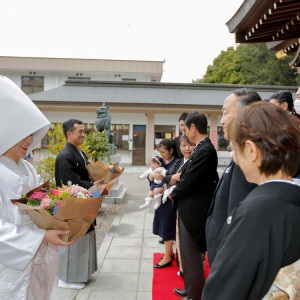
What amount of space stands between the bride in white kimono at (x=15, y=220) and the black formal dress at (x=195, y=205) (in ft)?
3.92

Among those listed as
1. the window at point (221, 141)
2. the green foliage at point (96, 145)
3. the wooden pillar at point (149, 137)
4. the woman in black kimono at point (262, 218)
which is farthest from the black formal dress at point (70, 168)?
the window at point (221, 141)

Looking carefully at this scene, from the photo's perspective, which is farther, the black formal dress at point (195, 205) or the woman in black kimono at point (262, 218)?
the black formal dress at point (195, 205)

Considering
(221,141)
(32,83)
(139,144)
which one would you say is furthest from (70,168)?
(32,83)

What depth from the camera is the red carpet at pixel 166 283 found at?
2732 millimetres

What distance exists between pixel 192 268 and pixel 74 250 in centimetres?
127

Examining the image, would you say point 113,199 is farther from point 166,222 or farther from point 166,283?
point 166,283

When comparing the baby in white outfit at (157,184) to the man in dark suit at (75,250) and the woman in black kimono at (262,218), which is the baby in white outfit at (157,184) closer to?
the man in dark suit at (75,250)

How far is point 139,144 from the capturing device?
16891 millimetres

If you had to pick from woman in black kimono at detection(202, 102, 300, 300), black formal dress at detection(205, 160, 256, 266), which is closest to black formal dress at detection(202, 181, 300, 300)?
woman in black kimono at detection(202, 102, 300, 300)

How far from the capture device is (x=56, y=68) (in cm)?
2202

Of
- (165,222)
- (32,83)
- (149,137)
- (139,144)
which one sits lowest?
(165,222)

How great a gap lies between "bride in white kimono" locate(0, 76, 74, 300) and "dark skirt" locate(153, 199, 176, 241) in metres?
1.85

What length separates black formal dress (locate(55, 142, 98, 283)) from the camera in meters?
2.83

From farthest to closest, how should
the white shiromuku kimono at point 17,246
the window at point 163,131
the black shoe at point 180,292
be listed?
the window at point 163,131, the black shoe at point 180,292, the white shiromuku kimono at point 17,246
